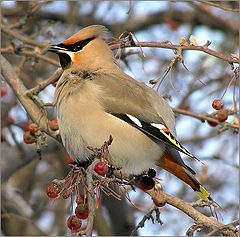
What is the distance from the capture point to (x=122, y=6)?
566 cm

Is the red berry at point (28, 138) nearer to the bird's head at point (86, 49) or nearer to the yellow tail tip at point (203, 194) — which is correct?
the bird's head at point (86, 49)

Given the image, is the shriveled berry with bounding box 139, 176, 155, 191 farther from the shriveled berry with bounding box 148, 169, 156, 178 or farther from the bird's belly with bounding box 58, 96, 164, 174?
the bird's belly with bounding box 58, 96, 164, 174

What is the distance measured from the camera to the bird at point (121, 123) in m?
3.25

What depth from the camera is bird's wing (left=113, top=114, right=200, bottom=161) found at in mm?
3178

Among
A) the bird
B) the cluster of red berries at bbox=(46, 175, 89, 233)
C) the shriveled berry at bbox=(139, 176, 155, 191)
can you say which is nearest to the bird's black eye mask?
the bird

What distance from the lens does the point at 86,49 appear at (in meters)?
3.69

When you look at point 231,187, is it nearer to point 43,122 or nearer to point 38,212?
point 38,212

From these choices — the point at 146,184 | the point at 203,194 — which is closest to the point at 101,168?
the point at 146,184

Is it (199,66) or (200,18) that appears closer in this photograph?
(199,66)

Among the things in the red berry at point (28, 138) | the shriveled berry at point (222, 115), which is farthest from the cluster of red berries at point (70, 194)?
the shriveled berry at point (222, 115)

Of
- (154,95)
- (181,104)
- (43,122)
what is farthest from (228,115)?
(181,104)

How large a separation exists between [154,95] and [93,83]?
1.01 feet

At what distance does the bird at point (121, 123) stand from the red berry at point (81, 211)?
0.63 metres

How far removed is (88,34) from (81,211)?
129cm
